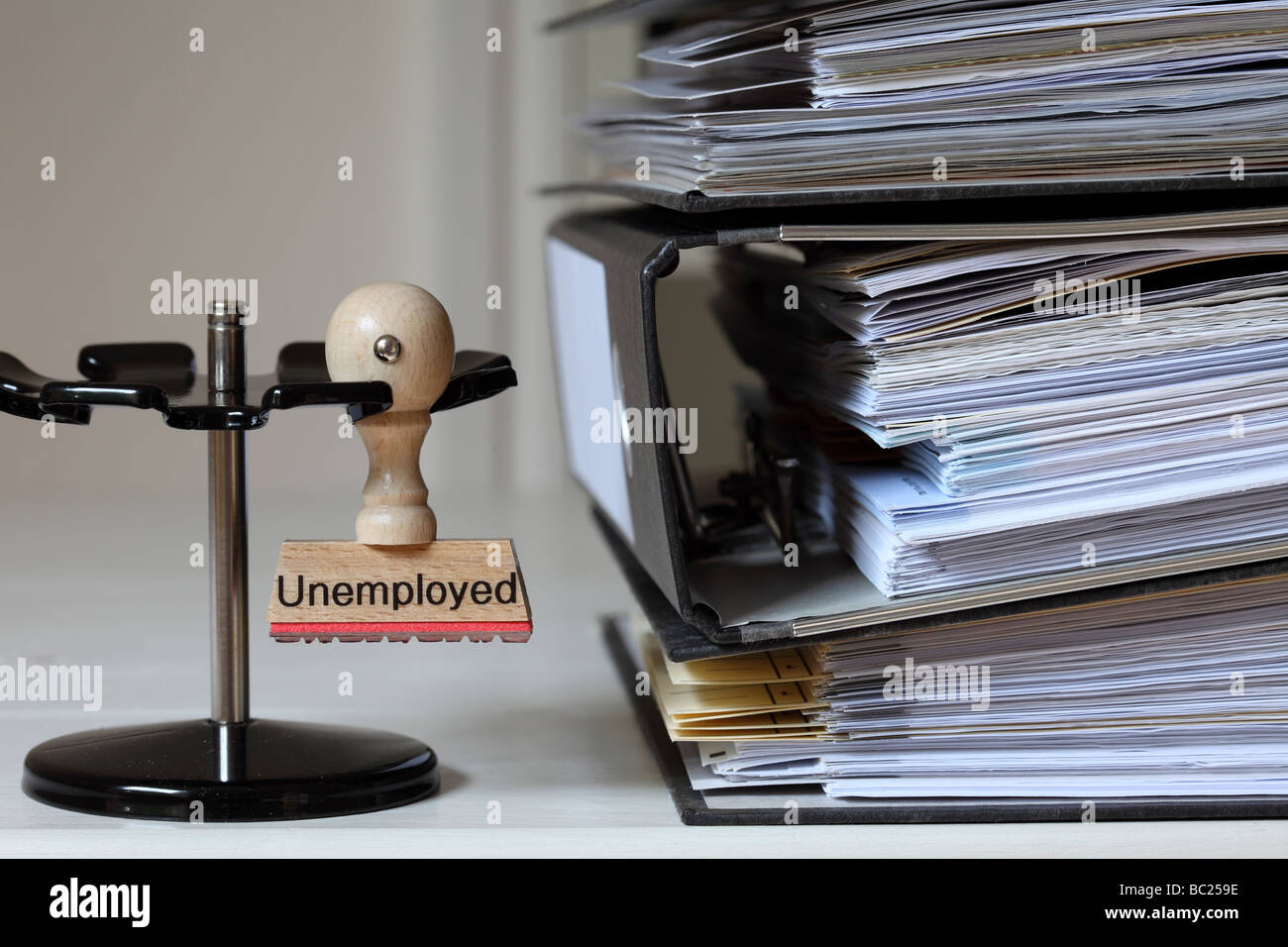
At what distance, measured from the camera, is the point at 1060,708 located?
0.60m

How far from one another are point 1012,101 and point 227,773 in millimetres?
401

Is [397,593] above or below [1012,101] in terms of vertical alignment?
below

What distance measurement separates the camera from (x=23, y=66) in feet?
6.39

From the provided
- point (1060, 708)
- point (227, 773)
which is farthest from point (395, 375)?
point (1060, 708)

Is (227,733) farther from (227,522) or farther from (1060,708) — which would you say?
(1060,708)

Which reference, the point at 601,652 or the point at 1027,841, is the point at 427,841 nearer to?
the point at 1027,841

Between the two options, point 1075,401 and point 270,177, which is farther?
point 270,177

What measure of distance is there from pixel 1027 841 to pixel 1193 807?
0.08 m

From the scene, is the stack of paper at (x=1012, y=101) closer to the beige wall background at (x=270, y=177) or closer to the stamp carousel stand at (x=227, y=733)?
the stamp carousel stand at (x=227, y=733)

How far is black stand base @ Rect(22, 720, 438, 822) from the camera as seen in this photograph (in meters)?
0.55

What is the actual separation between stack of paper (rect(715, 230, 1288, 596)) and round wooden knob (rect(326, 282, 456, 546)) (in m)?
0.17

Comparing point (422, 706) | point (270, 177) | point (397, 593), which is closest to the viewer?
point (397, 593)

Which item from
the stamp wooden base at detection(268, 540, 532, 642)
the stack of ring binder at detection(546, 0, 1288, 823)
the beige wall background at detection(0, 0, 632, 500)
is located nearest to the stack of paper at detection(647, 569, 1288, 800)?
the stack of ring binder at detection(546, 0, 1288, 823)
